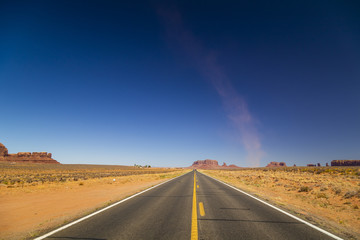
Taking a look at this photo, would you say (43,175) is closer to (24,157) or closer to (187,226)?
(187,226)

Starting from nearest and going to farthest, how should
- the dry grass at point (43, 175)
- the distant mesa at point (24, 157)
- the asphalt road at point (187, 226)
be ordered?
the asphalt road at point (187, 226)
the dry grass at point (43, 175)
the distant mesa at point (24, 157)

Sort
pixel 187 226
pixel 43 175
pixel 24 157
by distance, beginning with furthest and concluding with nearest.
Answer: pixel 24 157, pixel 43 175, pixel 187 226

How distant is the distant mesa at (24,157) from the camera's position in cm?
17580

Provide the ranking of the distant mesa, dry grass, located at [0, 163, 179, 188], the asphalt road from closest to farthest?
1. the asphalt road
2. dry grass, located at [0, 163, 179, 188]
3. the distant mesa

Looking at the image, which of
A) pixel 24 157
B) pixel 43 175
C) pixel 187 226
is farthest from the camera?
pixel 24 157

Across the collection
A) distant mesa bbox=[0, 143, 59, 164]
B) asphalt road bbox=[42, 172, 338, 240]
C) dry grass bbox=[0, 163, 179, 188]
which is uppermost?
asphalt road bbox=[42, 172, 338, 240]

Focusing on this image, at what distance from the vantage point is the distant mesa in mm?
175800

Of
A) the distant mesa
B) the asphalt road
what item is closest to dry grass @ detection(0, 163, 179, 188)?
the asphalt road

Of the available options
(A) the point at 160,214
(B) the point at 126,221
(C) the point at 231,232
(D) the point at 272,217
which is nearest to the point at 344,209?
(D) the point at 272,217

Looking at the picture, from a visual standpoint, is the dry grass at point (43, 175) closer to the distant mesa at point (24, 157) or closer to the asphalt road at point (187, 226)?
the asphalt road at point (187, 226)

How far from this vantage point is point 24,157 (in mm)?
183625

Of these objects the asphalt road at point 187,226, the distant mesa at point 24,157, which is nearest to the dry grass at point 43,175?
the asphalt road at point 187,226

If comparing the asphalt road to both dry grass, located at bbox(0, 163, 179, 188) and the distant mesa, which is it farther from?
the distant mesa

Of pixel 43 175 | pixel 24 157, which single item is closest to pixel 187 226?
pixel 43 175
